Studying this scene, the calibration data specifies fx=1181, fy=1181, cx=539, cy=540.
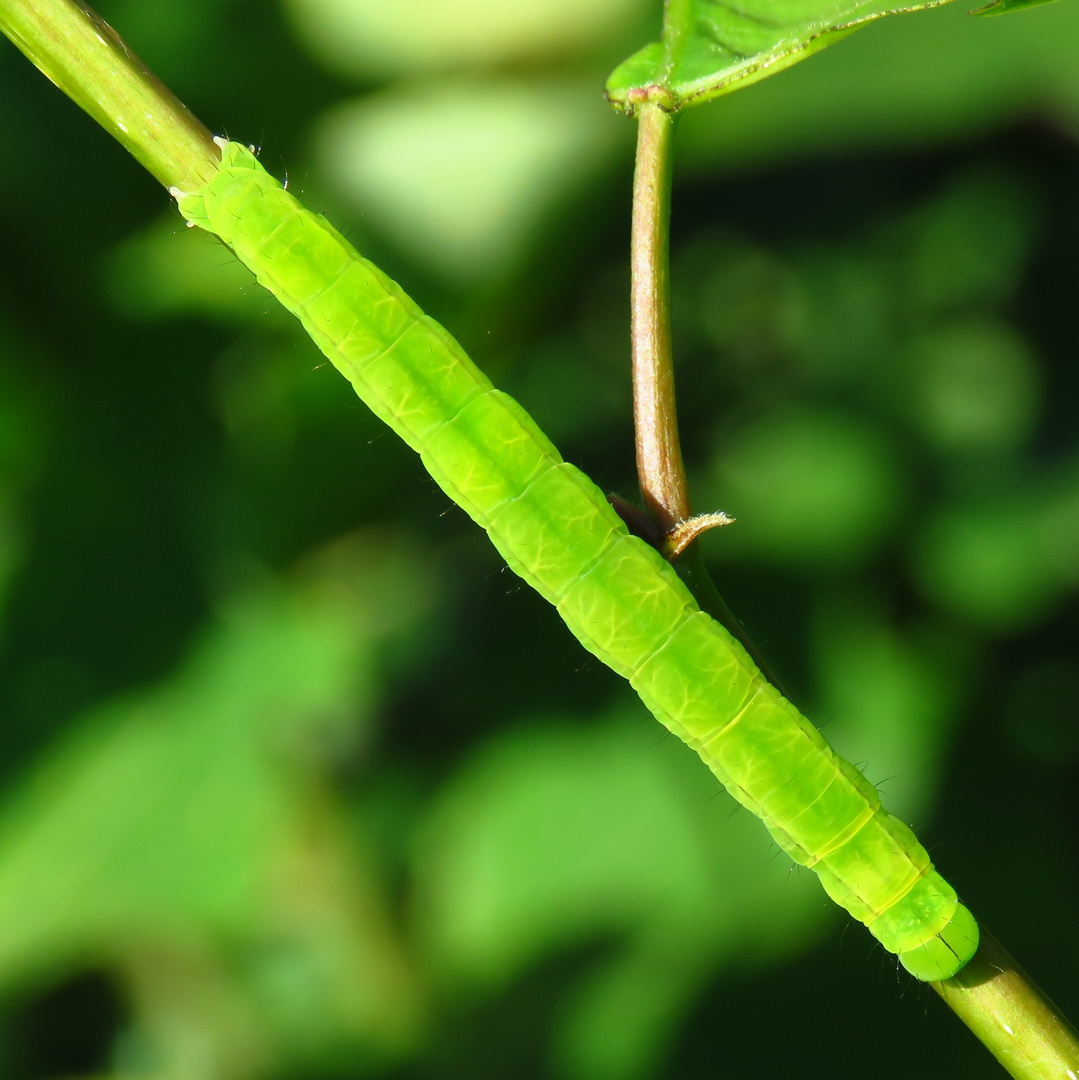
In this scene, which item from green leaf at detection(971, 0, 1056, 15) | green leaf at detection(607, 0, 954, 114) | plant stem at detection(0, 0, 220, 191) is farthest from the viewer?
green leaf at detection(607, 0, 954, 114)

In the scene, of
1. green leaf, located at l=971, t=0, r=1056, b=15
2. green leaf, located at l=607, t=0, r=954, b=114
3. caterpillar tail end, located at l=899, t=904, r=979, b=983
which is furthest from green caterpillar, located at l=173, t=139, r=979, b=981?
green leaf, located at l=971, t=0, r=1056, b=15

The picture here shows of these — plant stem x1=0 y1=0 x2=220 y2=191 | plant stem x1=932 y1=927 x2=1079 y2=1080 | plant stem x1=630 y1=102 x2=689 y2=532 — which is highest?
plant stem x1=0 y1=0 x2=220 y2=191

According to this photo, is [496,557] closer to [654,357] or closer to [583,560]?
[583,560]

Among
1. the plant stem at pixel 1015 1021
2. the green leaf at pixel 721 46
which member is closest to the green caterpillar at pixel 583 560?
the plant stem at pixel 1015 1021

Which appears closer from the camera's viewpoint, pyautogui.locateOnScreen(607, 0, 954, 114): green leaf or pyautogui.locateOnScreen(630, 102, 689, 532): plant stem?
pyautogui.locateOnScreen(630, 102, 689, 532): plant stem

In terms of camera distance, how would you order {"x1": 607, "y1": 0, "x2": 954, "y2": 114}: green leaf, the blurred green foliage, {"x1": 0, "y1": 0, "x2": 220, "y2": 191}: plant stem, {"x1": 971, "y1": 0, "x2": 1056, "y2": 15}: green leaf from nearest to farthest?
{"x1": 0, "y1": 0, "x2": 220, "y2": 191}: plant stem < {"x1": 971, "y1": 0, "x2": 1056, "y2": 15}: green leaf < {"x1": 607, "y1": 0, "x2": 954, "y2": 114}: green leaf < the blurred green foliage

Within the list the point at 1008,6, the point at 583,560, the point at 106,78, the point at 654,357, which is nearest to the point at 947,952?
the point at 583,560

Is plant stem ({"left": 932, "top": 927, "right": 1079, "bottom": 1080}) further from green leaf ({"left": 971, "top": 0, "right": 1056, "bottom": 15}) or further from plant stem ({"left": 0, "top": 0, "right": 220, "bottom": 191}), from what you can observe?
plant stem ({"left": 0, "top": 0, "right": 220, "bottom": 191})
